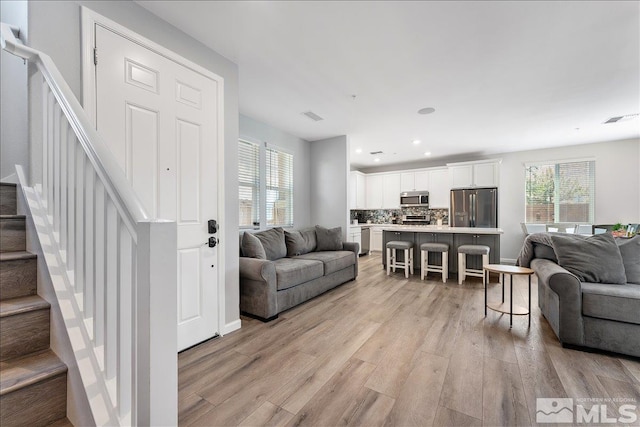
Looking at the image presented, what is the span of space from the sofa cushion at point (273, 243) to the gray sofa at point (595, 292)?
3.13 meters

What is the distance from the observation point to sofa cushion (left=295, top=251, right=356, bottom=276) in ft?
13.0

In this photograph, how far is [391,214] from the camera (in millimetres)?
8344

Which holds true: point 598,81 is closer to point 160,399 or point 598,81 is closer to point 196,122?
point 196,122

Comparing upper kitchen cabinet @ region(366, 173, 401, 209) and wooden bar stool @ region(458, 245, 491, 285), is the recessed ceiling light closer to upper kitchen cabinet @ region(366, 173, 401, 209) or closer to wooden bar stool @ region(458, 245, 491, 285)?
wooden bar stool @ region(458, 245, 491, 285)

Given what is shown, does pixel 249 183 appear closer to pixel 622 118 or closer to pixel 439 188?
pixel 439 188

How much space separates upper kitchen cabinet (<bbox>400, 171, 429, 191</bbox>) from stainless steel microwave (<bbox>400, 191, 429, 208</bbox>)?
0.14 meters

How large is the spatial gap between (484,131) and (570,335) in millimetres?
3969

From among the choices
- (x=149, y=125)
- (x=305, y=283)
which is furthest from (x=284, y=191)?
(x=149, y=125)

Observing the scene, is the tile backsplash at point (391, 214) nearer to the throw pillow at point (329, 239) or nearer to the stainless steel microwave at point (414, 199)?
the stainless steel microwave at point (414, 199)

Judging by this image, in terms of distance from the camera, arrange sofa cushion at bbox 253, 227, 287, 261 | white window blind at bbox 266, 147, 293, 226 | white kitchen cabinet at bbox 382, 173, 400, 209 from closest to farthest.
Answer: sofa cushion at bbox 253, 227, 287, 261, white window blind at bbox 266, 147, 293, 226, white kitchen cabinet at bbox 382, 173, 400, 209

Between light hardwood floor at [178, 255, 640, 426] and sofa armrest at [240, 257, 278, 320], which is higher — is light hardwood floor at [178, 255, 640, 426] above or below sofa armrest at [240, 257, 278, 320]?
below

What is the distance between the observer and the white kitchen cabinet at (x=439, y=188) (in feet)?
23.2

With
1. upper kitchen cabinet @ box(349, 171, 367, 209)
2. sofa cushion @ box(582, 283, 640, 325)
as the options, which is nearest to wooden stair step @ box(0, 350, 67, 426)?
sofa cushion @ box(582, 283, 640, 325)

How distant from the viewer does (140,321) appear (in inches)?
31.5
